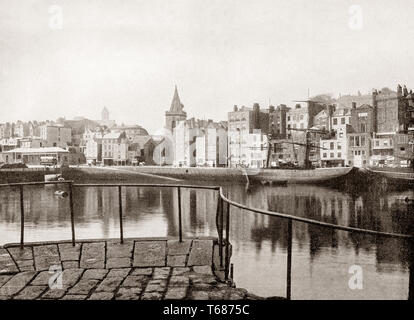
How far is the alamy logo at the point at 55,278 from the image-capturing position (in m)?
2.90

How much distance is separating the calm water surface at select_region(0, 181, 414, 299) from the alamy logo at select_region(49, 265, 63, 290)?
6.89 m

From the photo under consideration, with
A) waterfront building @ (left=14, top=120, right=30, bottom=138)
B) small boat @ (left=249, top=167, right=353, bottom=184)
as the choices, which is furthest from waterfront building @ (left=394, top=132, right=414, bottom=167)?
small boat @ (left=249, top=167, right=353, bottom=184)

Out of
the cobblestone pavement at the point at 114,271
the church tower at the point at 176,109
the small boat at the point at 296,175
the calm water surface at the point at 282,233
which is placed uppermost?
the church tower at the point at 176,109

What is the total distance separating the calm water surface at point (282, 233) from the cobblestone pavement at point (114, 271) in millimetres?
6197

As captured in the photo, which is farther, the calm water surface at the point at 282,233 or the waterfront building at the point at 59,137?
the waterfront building at the point at 59,137

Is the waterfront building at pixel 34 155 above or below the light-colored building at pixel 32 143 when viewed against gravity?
below

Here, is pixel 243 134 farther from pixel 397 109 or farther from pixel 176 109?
pixel 397 109

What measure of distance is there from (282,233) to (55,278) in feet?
48.3

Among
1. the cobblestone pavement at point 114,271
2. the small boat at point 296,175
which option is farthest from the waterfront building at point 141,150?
the cobblestone pavement at point 114,271

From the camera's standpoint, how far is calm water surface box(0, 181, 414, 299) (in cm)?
1059

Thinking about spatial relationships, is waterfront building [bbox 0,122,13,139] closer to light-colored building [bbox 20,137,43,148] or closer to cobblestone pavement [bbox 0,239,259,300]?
light-colored building [bbox 20,137,43,148]

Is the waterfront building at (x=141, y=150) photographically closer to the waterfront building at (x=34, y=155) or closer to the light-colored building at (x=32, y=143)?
the waterfront building at (x=34, y=155)
